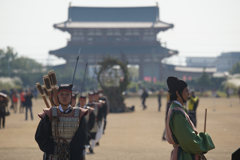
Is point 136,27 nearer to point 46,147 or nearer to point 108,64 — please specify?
point 108,64

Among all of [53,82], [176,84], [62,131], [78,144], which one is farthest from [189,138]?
[53,82]

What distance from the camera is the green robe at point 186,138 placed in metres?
5.80

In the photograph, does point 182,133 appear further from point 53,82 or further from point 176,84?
point 53,82

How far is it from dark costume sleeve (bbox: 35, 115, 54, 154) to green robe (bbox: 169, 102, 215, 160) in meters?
1.63

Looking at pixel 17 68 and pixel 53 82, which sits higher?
pixel 53 82

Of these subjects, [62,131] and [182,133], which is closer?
[182,133]

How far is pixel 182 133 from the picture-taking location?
231 inches

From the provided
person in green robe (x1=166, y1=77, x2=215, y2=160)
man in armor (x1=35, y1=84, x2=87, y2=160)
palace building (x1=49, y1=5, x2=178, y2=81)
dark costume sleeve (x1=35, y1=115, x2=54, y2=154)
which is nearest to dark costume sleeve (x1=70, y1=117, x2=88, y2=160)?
man in armor (x1=35, y1=84, x2=87, y2=160)

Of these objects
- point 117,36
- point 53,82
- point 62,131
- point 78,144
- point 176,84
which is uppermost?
point 117,36

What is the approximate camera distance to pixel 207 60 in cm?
17550

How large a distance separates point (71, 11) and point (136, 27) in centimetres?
1324

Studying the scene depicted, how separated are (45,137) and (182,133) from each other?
1.85 m

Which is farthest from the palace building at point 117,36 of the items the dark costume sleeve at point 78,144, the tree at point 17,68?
the dark costume sleeve at point 78,144

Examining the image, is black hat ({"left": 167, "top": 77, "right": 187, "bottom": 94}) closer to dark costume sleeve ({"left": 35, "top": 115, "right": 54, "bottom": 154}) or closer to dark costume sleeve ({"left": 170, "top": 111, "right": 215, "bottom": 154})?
dark costume sleeve ({"left": 170, "top": 111, "right": 215, "bottom": 154})
